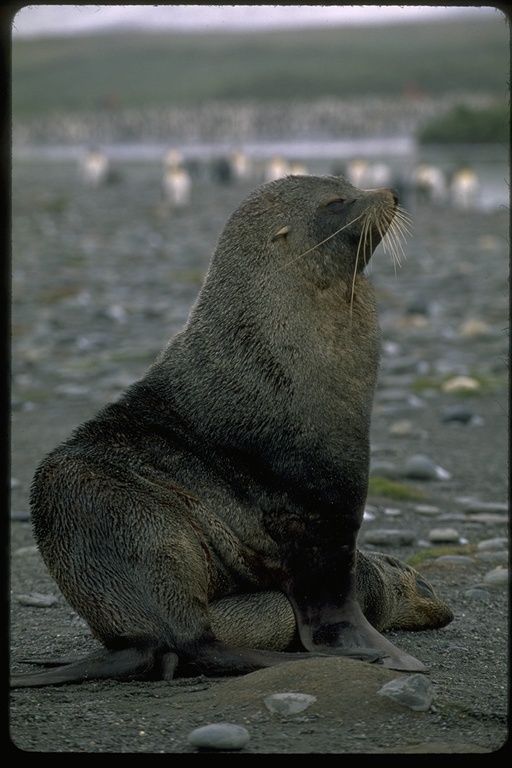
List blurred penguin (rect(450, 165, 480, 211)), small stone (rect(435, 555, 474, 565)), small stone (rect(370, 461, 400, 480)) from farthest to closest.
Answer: blurred penguin (rect(450, 165, 480, 211)), small stone (rect(370, 461, 400, 480)), small stone (rect(435, 555, 474, 565))

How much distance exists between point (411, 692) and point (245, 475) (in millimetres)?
950

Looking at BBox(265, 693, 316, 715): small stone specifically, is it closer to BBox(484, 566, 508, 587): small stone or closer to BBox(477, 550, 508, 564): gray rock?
BBox(484, 566, 508, 587): small stone

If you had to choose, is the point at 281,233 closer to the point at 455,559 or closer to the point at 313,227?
the point at 313,227

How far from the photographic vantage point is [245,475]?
13.8 feet

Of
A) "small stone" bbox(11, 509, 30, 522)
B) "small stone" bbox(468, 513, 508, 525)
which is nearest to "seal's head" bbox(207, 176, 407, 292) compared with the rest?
"small stone" bbox(468, 513, 508, 525)

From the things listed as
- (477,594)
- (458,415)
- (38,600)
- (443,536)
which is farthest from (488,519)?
(458,415)

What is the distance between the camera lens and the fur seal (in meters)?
3.94

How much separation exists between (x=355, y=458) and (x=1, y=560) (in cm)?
147

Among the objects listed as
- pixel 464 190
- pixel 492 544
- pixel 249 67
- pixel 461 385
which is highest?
pixel 249 67

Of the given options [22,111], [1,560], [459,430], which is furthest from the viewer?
[22,111]

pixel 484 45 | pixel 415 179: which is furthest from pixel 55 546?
pixel 484 45

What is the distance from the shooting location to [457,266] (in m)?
18.1
